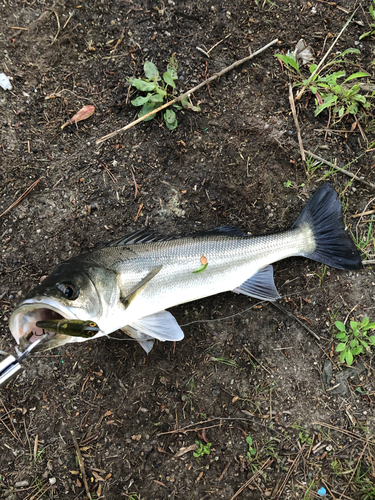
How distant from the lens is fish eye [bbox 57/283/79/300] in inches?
A: 101

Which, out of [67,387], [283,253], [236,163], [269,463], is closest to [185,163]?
[236,163]

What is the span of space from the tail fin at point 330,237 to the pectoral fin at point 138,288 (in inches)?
64.5

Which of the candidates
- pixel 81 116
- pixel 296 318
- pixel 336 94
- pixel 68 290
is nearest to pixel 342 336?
pixel 296 318

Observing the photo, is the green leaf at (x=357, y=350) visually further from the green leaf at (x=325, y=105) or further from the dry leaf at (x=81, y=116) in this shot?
the dry leaf at (x=81, y=116)

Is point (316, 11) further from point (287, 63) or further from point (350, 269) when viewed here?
point (350, 269)

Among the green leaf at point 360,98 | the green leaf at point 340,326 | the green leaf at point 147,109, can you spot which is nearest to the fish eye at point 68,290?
the green leaf at point 147,109

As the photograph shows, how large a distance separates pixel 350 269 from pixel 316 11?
302 centimetres

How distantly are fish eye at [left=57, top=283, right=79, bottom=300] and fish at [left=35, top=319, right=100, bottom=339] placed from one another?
0.76 ft

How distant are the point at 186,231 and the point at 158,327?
1.11 meters

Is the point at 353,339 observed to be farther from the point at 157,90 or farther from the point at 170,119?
the point at 157,90

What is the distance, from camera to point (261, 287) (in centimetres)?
320

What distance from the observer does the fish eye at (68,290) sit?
2557 millimetres

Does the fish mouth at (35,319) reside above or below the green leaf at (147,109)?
below

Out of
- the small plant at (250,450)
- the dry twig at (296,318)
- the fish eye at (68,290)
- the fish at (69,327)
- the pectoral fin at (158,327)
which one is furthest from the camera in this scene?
the dry twig at (296,318)
